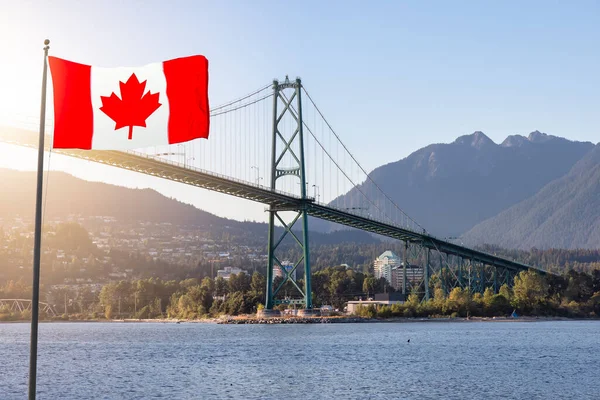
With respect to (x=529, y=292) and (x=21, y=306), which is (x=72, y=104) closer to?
(x=529, y=292)

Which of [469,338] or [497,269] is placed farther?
[497,269]

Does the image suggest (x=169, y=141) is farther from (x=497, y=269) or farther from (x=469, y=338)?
(x=497, y=269)

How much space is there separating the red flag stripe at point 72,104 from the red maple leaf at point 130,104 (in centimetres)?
29

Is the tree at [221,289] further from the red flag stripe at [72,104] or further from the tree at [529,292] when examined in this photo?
the red flag stripe at [72,104]

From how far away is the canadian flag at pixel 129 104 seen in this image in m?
13.8

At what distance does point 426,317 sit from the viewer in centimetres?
9594

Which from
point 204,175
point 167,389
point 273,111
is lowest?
point 167,389

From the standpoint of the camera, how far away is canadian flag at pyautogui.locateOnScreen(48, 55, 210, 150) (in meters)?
13.8

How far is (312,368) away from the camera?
39.1 m

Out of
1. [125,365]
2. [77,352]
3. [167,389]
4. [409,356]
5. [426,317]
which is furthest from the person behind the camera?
[426,317]

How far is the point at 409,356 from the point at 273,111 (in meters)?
41.1

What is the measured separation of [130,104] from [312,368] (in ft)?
87.4

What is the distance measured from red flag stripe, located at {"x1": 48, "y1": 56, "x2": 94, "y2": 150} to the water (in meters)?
16.6

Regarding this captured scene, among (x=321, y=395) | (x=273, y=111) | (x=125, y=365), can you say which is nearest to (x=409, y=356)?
(x=125, y=365)
